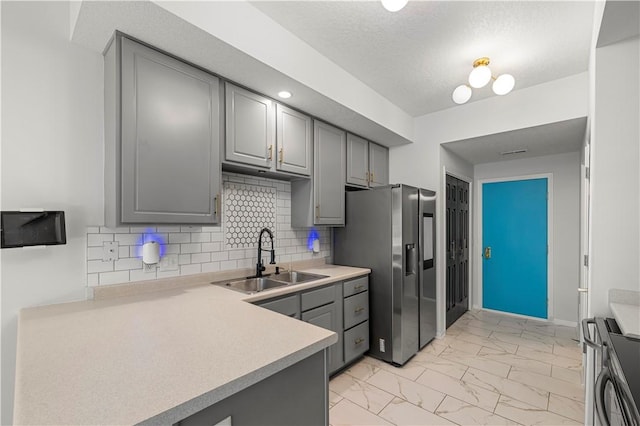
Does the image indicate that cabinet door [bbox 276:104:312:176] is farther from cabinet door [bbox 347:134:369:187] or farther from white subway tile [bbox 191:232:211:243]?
white subway tile [bbox 191:232:211:243]

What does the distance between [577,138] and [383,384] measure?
3.36 meters

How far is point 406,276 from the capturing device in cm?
292

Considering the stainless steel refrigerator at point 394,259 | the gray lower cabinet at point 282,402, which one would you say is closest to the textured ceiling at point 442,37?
the stainless steel refrigerator at point 394,259

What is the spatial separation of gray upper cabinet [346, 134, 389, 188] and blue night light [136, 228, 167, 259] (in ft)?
6.13

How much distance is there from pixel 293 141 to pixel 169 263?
1.37m

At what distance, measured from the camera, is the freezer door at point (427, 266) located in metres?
3.15

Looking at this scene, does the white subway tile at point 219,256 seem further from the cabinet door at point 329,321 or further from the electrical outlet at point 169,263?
the cabinet door at point 329,321

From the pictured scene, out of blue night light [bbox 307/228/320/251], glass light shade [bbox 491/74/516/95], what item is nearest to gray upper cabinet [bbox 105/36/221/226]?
blue night light [bbox 307/228/320/251]

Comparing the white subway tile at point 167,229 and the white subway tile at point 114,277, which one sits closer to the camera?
the white subway tile at point 114,277

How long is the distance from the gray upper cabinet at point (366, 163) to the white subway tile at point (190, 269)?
67.5 inches

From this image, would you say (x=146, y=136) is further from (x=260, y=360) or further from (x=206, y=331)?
(x=260, y=360)

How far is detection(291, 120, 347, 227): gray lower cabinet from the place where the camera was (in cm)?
284

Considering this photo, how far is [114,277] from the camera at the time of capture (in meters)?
1.84

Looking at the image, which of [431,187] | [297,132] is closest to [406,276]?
[431,187]
